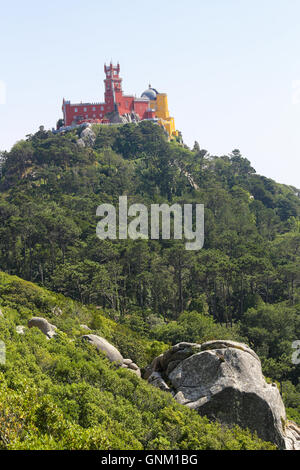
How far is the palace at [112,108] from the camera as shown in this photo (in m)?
90.2

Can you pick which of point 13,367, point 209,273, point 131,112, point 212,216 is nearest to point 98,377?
point 13,367

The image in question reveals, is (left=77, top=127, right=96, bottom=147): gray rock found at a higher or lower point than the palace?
lower

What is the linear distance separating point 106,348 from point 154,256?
28.8m

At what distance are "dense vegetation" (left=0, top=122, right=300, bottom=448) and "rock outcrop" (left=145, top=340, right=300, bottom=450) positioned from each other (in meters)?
2.37

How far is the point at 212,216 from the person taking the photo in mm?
67125

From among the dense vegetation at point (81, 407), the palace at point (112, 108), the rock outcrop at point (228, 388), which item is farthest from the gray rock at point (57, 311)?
the palace at point (112, 108)

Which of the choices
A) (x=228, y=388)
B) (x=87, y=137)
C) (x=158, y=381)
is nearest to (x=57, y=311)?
(x=158, y=381)

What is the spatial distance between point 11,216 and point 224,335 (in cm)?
3027

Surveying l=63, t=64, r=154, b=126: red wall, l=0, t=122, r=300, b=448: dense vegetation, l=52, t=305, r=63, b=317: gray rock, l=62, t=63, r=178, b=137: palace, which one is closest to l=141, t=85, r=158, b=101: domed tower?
l=62, t=63, r=178, b=137: palace

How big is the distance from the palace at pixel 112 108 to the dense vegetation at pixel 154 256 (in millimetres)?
9677

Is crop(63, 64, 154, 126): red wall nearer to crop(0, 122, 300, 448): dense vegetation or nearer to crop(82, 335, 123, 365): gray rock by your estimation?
crop(0, 122, 300, 448): dense vegetation

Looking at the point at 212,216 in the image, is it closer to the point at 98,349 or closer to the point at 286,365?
the point at 286,365

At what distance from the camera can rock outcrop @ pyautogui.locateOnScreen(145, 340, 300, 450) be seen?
20.2 meters

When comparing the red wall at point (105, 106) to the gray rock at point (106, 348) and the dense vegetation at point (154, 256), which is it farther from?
the gray rock at point (106, 348)
